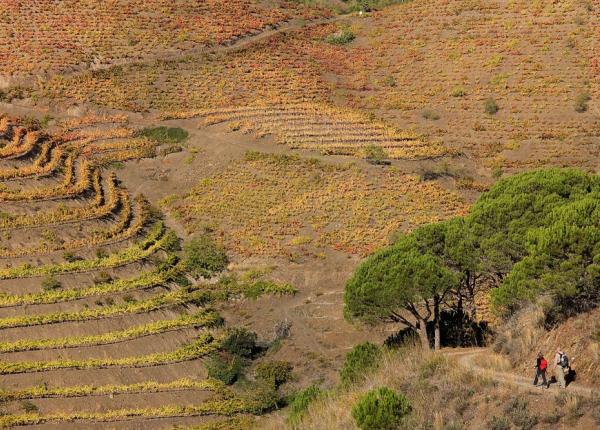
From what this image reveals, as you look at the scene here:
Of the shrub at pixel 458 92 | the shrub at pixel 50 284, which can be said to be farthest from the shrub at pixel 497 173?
the shrub at pixel 50 284

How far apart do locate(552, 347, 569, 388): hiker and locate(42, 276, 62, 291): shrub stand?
1107 inches

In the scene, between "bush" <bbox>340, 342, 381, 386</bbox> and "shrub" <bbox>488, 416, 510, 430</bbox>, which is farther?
"bush" <bbox>340, 342, 381, 386</bbox>

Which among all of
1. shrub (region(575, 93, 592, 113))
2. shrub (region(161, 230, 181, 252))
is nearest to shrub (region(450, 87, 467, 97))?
shrub (region(575, 93, 592, 113))

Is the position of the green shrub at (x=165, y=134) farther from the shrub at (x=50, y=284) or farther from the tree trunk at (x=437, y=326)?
the tree trunk at (x=437, y=326)

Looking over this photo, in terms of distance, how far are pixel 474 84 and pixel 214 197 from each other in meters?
24.5

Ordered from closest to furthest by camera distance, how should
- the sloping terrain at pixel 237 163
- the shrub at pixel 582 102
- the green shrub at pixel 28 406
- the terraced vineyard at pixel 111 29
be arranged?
the green shrub at pixel 28 406
the sloping terrain at pixel 237 163
the shrub at pixel 582 102
the terraced vineyard at pixel 111 29

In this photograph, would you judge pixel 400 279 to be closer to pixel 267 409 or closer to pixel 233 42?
pixel 267 409

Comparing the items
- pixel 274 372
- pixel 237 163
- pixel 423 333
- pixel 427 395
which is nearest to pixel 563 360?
pixel 427 395

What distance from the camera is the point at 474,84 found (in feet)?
253

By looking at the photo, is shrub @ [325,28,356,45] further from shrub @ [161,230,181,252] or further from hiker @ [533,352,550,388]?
hiker @ [533,352,550,388]

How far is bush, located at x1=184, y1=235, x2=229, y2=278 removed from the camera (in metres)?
55.2

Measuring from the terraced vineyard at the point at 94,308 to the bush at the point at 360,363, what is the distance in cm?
611

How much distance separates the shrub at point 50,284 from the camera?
49.8 meters

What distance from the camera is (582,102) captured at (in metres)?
71.1
